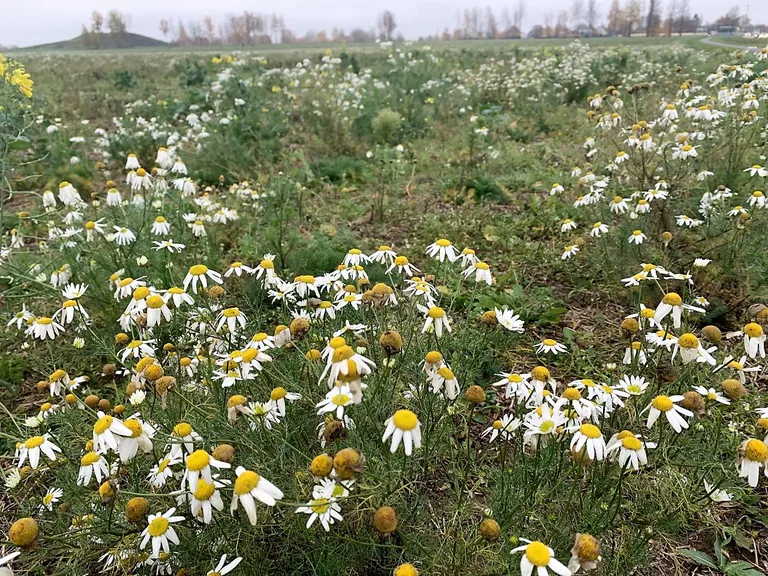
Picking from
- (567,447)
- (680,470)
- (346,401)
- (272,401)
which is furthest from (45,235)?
(680,470)

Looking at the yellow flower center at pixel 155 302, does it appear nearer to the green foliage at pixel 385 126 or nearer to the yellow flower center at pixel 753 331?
the yellow flower center at pixel 753 331

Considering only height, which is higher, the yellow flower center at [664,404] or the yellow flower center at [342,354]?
the yellow flower center at [342,354]

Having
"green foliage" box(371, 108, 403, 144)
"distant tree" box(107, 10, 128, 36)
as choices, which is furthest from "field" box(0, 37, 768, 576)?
"distant tree" box(107, 10, 128, 36)

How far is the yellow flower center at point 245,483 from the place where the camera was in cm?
133

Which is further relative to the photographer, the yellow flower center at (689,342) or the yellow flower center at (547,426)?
the yellow flower center at (689,342)

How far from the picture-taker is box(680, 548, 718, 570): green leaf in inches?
74.7

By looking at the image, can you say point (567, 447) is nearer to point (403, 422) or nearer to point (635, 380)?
point (635, 380)

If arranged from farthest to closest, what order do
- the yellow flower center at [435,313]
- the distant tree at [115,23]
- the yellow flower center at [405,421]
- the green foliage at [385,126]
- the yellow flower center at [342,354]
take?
the distant tree at [115,23] → the green foliage at [385,126] → the yellow flower center at [435,313] → the yellow flower center at [342,354] → the yellow flower center at [405,421]

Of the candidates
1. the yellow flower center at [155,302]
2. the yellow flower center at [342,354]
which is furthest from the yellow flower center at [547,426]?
the yellow flower center at [155,302]

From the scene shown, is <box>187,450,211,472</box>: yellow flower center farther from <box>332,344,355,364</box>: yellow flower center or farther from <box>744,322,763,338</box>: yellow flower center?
<box>744,322,763,338</box>: yellow flower center

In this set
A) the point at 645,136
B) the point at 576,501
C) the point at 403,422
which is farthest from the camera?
the point at 645,136

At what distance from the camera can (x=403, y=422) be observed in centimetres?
143

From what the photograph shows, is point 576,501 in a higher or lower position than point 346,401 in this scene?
lower

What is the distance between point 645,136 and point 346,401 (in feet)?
10.4
